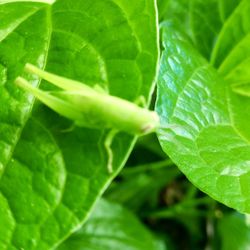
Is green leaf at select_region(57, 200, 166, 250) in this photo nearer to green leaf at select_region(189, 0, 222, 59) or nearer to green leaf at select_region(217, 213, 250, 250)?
green leaf at select_region(217, 213, 250, 250)

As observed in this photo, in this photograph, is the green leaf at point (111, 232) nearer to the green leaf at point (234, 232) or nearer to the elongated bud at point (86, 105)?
the green leaf at point (234, 232)

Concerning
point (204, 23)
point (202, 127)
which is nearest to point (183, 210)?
point (204, 23)

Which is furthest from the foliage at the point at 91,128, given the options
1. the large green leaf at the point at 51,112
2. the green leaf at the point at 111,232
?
the green leaf at the point at 111,232

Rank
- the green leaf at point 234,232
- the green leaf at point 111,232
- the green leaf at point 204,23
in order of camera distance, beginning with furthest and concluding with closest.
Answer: the green leaf at point 234,232
the green leaf at point 111,232
the green leaf at point 204,23

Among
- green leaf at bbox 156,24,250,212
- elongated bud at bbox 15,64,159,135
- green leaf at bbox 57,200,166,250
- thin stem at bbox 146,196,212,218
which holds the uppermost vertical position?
elongated bud at bbox 15,64,159,135

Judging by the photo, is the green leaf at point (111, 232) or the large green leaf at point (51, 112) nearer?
the large green leaf at point (51, 112)

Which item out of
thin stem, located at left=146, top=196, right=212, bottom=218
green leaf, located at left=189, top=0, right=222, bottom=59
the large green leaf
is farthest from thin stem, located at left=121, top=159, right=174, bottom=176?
the large green leaf
